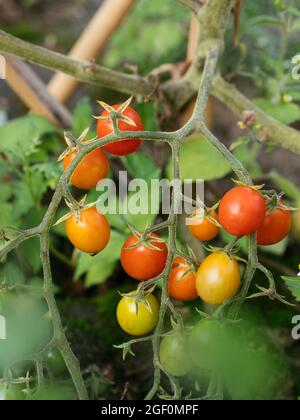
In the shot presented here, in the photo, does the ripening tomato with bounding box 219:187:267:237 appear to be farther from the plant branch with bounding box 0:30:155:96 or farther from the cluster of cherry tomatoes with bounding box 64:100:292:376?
the plant branch with bounding box 0:30:155:96

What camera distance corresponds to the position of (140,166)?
1.29 meters

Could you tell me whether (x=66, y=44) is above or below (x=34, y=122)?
above

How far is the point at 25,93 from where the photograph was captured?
1507mm

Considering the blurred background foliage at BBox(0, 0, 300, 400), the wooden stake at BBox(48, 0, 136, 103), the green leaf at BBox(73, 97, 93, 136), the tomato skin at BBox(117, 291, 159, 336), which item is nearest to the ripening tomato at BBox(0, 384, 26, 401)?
the blurred background foliage at BBox(0, 0, 300, 400)

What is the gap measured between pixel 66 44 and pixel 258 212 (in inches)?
74.9

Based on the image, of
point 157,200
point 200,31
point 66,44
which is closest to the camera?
point 157,200

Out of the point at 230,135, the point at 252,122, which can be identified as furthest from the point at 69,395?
the point at 230,135

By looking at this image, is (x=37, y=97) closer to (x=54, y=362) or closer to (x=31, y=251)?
(x=31, y=251)

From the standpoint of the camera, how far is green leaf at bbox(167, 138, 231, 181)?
125 centimetres

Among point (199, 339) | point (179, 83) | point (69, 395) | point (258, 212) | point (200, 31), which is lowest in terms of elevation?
point (69, 395)

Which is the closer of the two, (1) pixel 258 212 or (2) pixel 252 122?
(1) pixel 258 212

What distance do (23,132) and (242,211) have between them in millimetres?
789

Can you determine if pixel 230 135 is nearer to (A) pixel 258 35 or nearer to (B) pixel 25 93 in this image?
(A) pixel 258 35

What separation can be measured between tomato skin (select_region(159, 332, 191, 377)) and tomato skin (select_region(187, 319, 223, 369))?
0.02 m
